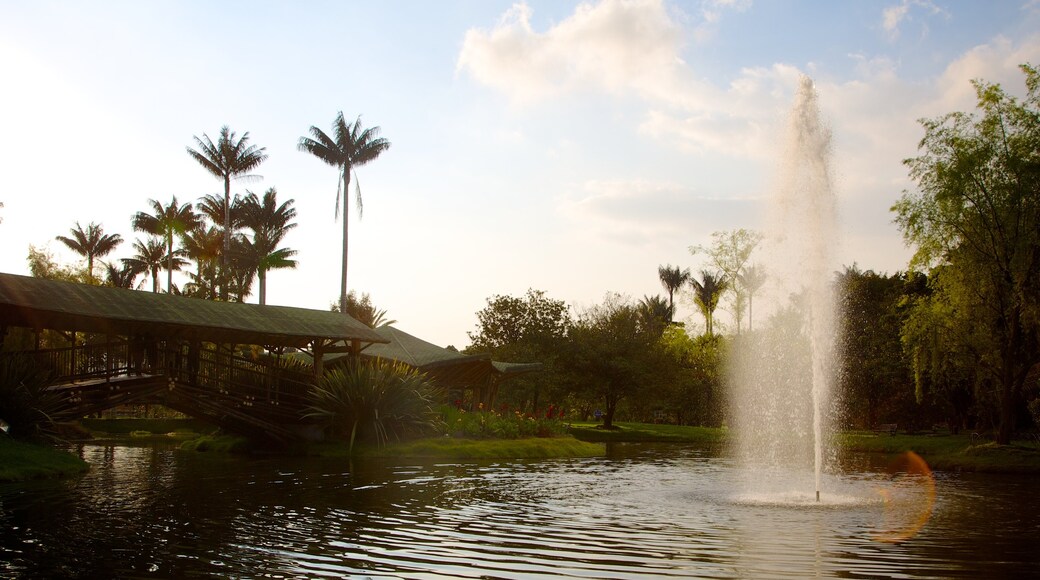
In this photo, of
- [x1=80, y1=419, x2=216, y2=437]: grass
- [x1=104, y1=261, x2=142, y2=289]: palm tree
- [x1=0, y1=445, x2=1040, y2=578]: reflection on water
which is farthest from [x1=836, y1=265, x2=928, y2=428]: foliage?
[x1=104, y1=261, x2=142, y2=289]: palm tree

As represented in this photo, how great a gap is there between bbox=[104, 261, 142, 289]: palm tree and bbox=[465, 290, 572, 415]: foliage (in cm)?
3309

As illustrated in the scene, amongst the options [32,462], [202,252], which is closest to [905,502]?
[32,462]

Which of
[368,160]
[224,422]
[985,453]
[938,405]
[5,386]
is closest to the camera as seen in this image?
[5,386]

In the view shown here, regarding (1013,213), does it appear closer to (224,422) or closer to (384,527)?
(384,527)

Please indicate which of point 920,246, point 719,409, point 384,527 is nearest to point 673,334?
point 719,409

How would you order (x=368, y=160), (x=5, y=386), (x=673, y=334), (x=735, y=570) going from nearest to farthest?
(x=735, y=570) < (x=5, y=386) < (x=368, y=160) < (x=673, y=334)

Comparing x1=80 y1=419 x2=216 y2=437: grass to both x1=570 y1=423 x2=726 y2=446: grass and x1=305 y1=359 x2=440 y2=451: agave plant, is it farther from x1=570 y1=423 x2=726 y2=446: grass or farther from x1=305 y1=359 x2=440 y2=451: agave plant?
x1=570 y1=423 x2=726 y2=446: grass

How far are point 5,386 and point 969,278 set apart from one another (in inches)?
1188

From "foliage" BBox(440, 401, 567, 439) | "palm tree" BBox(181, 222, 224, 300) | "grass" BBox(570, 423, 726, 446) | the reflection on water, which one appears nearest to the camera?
the reflection on water

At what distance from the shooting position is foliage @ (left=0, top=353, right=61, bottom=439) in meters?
21.2

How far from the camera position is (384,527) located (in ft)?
40.3

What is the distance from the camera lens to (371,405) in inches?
1147

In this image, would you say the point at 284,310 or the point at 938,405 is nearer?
the point at 284,310

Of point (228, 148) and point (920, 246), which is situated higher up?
point (228, 148)
